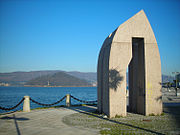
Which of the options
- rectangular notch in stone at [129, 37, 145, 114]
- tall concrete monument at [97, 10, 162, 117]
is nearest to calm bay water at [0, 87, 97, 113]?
rectangular notch in stone at [129, 37, 145, 114]

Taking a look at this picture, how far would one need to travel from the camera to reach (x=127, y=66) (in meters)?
11.6

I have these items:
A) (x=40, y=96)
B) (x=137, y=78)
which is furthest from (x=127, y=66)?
(x=40, y=96)

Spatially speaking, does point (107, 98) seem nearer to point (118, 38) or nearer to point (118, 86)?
point (118, 86)

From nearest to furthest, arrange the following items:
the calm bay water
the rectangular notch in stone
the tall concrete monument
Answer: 1. the tall concrete monument
2. the rectangular notch in stone
3. the calm bay water

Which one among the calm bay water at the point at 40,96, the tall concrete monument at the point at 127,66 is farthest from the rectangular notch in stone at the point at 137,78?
the calm bay water at the point at 40,96

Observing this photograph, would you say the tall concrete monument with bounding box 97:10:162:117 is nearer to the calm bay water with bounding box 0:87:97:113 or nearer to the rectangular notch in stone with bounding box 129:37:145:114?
the rectangular notch in stone with bounding box 129:37:145:114

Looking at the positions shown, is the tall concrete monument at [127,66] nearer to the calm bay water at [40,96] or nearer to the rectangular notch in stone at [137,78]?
the rectangular notch in stone at [137,78]

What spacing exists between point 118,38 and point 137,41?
Answer: 232 cm

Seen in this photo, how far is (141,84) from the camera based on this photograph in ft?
41.4

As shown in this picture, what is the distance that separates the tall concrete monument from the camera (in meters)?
11.4

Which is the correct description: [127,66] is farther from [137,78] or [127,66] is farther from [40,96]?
[40,96]

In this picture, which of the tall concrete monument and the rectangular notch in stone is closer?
the tall concrete monument

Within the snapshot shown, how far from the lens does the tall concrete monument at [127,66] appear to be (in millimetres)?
11398

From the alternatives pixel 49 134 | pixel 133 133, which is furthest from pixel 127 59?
pixel 49 134
